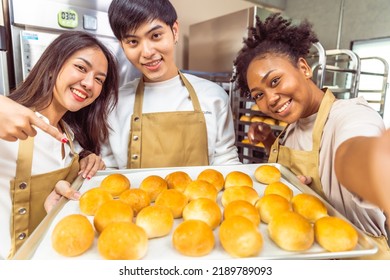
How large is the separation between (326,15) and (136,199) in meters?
5.17

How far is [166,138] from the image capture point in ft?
4.24

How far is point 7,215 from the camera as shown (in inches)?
36.9

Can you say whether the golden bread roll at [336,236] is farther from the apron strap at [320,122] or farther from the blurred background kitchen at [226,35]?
the apron strap at [320,122]

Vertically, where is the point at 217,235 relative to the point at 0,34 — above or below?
below

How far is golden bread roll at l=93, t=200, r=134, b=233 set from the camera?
660 mm

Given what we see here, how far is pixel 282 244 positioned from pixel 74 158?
83 cm

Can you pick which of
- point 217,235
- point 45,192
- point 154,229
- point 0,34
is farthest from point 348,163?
point 0,34

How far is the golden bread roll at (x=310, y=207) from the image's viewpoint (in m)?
0.70

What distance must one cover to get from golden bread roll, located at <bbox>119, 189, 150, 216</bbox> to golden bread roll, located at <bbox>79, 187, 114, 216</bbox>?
2.3 inches

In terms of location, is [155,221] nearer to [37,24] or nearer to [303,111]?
[303,111]

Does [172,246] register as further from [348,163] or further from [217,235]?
[348,163]

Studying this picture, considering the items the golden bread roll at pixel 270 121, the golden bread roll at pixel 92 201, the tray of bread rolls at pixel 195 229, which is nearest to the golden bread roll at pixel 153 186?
the tray of bread rolls at pixel 195 229

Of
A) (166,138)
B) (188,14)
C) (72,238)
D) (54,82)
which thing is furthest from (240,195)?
(188,14)

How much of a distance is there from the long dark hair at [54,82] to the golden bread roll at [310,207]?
90 centimetres
